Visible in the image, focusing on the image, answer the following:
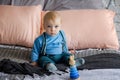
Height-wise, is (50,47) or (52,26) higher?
(52,26)

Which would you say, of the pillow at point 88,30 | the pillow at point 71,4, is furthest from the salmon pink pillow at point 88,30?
the pillow at point 71,4

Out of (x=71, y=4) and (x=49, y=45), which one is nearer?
(x=49, y=45)

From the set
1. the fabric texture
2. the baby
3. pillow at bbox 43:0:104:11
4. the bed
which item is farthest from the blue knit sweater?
pillow at bbox 43:0:104:11

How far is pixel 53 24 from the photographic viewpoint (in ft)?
5.63

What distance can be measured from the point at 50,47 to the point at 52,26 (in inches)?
6.8

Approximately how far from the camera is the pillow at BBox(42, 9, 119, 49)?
6.78ft

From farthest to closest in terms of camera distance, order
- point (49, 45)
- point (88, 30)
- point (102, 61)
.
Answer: point (88, 30) → point (49, 45) → point (102, 61)

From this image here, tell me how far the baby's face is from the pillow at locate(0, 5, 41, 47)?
0.39 meters

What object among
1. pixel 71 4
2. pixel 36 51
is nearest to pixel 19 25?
pixel 36 51

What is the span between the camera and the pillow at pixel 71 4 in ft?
7.58

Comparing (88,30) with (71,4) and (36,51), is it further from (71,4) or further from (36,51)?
(36,51)

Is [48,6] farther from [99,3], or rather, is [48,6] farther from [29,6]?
[99,3]

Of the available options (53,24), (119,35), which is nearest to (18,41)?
(53,24)

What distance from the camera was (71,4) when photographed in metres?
2.34
